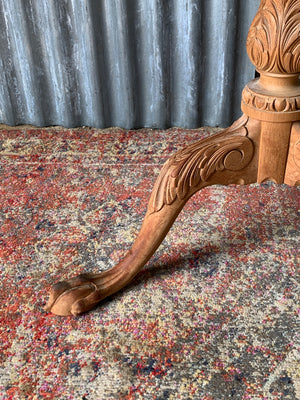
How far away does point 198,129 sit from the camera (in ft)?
6.45

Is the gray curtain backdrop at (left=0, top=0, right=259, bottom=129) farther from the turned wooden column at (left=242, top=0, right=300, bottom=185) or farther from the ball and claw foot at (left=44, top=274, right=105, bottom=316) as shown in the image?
the ball and claw foot at (left=44, top=274, right=105, bottom=316)

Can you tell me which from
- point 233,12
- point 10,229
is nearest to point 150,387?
point 10,229

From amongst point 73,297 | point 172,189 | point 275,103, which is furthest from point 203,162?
point 73,297

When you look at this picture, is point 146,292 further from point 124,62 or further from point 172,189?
point 124,62

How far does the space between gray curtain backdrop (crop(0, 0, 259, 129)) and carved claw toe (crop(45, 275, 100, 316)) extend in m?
1.03

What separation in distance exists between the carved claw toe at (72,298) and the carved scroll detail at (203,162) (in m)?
0.26

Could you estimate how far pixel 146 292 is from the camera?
1153 mm

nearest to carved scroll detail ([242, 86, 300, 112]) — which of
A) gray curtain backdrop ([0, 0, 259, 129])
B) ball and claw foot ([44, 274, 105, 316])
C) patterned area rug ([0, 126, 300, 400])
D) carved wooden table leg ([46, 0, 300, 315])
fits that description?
carved wooden table leg ([46, 0, 300, 315])

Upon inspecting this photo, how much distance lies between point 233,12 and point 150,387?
4.46ft

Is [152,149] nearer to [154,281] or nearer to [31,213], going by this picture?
[31,213]

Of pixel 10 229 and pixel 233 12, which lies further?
pixel 233 12

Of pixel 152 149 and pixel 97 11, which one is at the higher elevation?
pixel 97 11

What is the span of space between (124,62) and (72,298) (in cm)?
110

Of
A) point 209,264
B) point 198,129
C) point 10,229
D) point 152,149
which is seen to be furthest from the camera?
point 198,129
